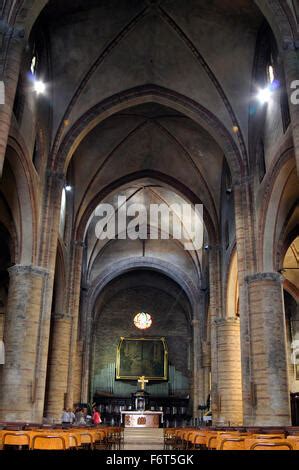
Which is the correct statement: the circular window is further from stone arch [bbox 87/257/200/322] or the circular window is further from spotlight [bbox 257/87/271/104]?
spotlight [bbox 257/87/271/104]

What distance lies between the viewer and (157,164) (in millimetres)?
27281

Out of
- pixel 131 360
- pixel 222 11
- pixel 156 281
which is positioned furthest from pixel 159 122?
pixel 131 360

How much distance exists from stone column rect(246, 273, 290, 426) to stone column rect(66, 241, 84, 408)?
32.1 feet

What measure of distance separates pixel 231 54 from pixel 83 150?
929 cm

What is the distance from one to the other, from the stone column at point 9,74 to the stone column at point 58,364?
42.4ft

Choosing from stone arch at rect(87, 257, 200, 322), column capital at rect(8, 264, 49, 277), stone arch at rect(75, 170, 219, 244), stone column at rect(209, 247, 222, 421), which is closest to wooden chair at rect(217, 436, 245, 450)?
column capital at rect(8, 264, 49, 277)

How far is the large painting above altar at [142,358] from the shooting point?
1503 inches

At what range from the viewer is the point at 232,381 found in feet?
73.0

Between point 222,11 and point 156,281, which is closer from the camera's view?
point 222,11

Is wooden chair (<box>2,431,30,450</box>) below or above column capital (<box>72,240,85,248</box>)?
below

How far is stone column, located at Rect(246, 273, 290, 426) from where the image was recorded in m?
15.3

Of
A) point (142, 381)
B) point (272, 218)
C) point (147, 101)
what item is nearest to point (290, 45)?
point (272, 218)

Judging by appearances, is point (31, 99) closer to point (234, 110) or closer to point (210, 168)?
point (234, 110)
